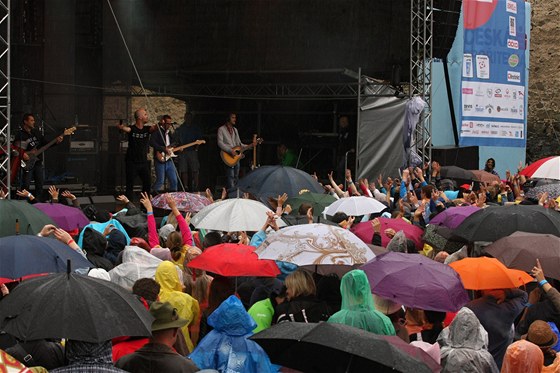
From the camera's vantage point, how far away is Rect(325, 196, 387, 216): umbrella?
1089cm

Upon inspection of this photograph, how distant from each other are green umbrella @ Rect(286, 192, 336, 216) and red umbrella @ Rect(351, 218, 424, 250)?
2.37m

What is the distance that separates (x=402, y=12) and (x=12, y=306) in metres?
14.8

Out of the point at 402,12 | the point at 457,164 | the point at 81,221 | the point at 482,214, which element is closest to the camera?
the point at 482,214

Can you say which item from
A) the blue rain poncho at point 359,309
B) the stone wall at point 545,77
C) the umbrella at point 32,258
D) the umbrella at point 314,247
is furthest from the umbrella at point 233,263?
the stone wall at point 545,77

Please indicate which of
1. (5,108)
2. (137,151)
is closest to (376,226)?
(5,108)

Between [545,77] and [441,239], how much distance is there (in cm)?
2804

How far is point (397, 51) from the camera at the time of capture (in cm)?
1909

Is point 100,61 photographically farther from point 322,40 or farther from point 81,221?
point 81,221

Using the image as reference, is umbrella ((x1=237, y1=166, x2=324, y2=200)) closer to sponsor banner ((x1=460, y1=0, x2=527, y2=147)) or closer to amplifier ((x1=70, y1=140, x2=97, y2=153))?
amplifier ((x1=70, y1=140, x2=97, y2=153))

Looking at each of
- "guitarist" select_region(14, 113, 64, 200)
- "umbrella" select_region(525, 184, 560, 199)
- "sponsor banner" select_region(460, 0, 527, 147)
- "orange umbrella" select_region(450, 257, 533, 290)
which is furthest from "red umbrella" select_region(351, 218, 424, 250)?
"sponsor banner" select_region(460, 0, 527, 147)

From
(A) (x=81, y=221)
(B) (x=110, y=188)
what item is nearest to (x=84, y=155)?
(B) (x=110, y=188)

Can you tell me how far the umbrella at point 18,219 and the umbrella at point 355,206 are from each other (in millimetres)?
3703

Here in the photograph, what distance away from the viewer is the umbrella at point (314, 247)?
6980mm

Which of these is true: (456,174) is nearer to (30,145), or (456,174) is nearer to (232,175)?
(232,175)
